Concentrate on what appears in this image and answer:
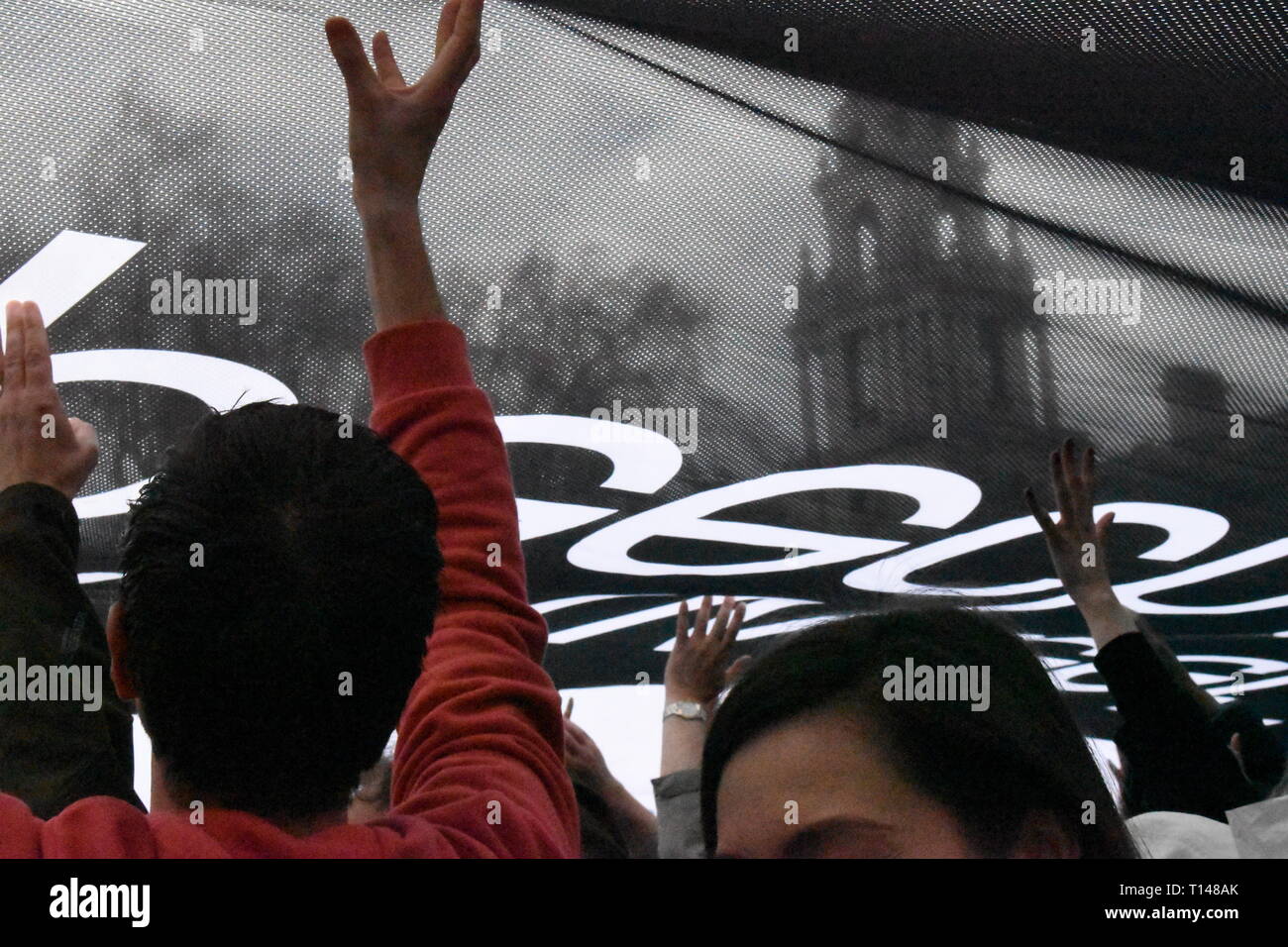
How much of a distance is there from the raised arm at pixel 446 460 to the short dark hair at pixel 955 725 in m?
0.13

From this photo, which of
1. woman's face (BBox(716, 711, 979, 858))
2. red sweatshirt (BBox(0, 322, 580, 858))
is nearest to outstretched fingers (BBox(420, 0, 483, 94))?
red sweatshirt (BBox(0, 322, 580, 858))

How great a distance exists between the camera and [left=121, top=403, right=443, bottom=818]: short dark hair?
0.68 metres

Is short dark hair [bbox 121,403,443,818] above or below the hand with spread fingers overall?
below

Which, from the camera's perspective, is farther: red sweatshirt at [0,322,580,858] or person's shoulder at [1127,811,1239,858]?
person's shoulder at [1127,811,1239,858]

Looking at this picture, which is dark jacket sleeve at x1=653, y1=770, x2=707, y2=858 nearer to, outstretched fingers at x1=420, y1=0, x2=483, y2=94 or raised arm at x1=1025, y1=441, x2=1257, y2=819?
raised arm at x1=1025, y1=441, x2=1257, y2=819

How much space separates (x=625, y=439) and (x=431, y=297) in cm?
113

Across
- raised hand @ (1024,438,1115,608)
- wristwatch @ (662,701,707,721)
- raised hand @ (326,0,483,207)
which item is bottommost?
wristwatch @ (662,701,707,721)

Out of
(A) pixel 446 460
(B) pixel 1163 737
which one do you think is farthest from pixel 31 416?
(B) pixel 1163 737

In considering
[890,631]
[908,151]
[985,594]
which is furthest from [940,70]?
[985,594]

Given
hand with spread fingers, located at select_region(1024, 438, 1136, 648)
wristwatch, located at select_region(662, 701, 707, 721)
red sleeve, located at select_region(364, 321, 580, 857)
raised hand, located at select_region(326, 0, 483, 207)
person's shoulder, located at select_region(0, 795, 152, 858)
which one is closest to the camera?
person's shoulder, located at select_region(0, 795, 152, 858)

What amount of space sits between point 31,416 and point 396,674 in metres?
0.38

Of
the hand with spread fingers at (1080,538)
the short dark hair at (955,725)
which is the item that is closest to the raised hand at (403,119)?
the short dark hair at (955,725)

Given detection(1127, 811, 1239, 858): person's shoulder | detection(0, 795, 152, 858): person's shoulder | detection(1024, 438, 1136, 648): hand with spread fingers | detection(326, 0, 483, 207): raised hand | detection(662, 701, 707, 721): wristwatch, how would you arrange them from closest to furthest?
detection(0, 795, 152, 858): person's shoulder
detection(326, 0, 483, 207): raised hand
detection(1127, 811, 1239, 858): person's shoulder
detection(1024, 438, 1136, 648): hand with spread fingers
detection(662, 701, 707, 721): wristwatch

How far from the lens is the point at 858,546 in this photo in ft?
7.84
